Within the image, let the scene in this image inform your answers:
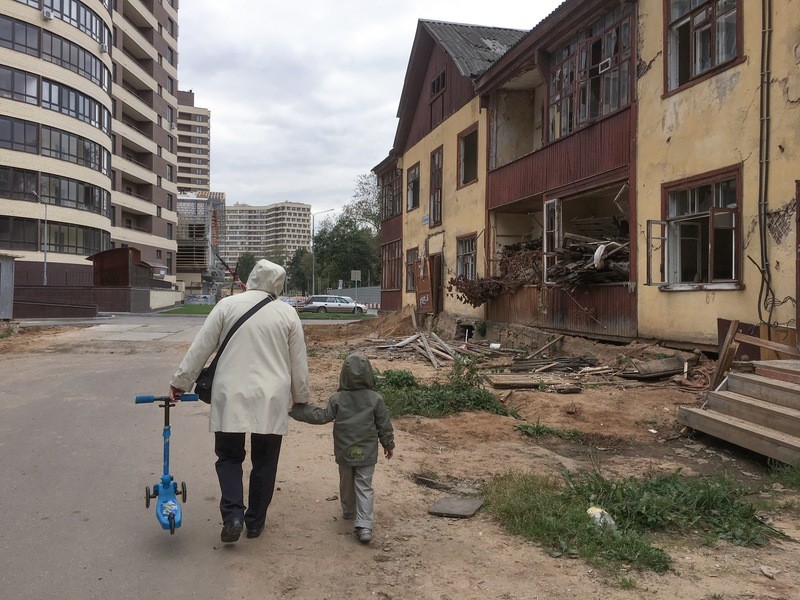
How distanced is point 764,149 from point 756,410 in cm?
459

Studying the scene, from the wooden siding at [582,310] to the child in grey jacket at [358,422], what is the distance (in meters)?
8.86

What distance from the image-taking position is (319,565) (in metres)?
3.71

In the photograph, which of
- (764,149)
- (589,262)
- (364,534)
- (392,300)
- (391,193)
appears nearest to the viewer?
(364,534)

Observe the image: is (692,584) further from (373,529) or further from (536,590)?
(373,529)

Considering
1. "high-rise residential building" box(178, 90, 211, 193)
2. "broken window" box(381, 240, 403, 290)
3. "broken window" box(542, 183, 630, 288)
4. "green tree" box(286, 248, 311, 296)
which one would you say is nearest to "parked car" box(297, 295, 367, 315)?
"broken window" box(381, 240, 403, 290)

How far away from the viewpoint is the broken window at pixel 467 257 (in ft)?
64.7

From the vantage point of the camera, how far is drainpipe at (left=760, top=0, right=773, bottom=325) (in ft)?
29.6

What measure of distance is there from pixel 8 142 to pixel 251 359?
41977 mm

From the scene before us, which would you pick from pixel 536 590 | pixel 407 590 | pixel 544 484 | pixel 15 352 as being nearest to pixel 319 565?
pixel 407 590

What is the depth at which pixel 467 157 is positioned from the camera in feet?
70.3

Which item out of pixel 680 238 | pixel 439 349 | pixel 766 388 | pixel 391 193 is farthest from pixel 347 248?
pixel 766 388

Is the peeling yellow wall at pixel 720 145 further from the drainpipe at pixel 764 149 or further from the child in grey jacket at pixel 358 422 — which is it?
the child in grey jacket at pixel 358 422

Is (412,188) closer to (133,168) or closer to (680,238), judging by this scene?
(680,238)

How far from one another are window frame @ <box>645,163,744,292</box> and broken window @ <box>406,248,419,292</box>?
14529 millimetres
